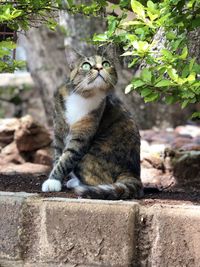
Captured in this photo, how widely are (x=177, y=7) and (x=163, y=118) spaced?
22.2ft

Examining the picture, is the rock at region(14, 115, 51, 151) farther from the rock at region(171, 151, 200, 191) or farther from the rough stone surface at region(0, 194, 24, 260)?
the rough stone surface at region(0, 194, 24, 260)

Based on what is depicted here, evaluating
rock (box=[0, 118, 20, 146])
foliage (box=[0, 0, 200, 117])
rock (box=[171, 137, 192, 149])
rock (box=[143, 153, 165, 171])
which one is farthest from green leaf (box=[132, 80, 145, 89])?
rock (box=[171, 137, 192, 149])

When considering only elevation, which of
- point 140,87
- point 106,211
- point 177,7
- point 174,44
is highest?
point 177,7

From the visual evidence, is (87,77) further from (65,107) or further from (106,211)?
(106,211)

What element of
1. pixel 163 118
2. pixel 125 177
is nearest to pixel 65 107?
pixel 125 177

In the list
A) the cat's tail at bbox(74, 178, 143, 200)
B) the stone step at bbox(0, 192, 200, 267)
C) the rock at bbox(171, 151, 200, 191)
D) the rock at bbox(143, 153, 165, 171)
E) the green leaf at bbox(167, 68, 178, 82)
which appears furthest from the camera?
the rock at bbox(143, 153, 165, 171)

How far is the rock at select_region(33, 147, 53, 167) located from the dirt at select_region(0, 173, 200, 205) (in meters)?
2.35

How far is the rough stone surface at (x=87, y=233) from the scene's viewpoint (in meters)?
2.74

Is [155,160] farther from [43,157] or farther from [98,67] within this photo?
[98,67]

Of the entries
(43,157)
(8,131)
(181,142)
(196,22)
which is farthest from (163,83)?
(181,142)

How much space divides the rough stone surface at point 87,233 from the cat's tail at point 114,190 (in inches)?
9.6

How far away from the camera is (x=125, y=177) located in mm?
3432

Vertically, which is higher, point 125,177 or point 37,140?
point 125,177

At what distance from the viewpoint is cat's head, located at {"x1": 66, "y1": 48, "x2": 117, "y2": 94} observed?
10.9 ft
